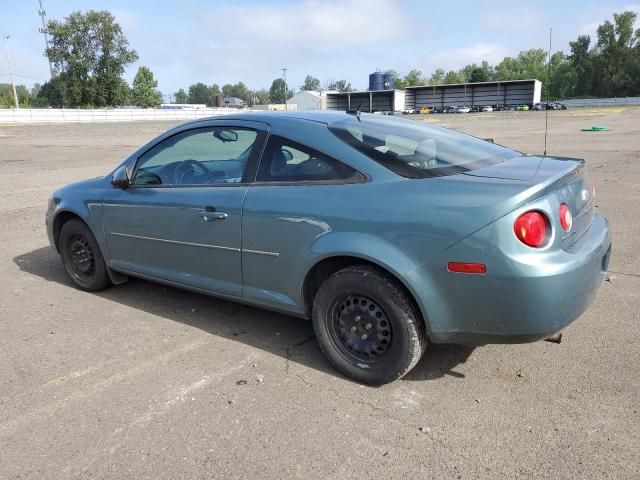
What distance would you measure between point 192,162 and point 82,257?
4.90ft

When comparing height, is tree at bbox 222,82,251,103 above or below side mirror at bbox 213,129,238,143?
above

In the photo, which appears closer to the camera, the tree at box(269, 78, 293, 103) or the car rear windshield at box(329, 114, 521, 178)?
the car rear windshield at box(329, 114, 521, 178)

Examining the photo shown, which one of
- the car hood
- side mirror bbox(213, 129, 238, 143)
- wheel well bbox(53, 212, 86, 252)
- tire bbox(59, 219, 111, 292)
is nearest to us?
side mirror bbox(213, 129, 238, 143)

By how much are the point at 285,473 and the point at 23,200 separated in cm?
901

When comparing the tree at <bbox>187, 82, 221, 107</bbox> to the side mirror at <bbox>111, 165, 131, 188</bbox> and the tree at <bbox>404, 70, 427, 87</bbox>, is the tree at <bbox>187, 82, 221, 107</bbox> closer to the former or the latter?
the tree at <bbox>404, 70, 427, 87</bbox>

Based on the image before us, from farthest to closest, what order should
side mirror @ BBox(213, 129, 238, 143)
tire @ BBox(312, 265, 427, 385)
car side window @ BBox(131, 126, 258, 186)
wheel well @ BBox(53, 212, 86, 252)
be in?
1. wheel well @ BBox(53, 212, 86, 252)
2. side mirror @ BBox(213, 129, 238, 143)
3. car side window @ BBox(131, 126, 258, 186)
4. tire @ BBox(312, 265, 427, 385)

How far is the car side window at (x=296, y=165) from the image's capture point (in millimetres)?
3148

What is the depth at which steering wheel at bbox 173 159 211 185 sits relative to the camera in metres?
3.99

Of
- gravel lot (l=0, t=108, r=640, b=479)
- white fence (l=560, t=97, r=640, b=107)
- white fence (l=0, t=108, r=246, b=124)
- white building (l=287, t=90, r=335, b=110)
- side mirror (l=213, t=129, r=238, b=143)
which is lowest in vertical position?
gravel lot (l=0, t=108, r=640, b=479)

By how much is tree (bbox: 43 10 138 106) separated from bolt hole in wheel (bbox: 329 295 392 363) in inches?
3616

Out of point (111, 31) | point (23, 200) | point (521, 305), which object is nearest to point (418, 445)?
point (521, 305)

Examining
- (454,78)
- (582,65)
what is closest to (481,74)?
(454,78)

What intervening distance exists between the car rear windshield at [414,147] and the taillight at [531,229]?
0.57 m

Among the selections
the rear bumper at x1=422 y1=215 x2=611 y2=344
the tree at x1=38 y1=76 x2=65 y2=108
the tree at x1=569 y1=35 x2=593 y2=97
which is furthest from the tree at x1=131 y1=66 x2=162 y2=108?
the rear bumper at x1=422 y1=215 x2=611 y2=344
